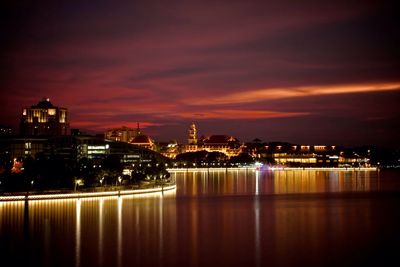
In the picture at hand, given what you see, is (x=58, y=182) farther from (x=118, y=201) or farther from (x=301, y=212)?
(x=301, y=212)

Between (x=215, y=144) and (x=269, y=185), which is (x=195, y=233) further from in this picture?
(x=215, y=144)

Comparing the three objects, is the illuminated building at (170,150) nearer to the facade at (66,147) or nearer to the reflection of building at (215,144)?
the reflection of building at (215,144)

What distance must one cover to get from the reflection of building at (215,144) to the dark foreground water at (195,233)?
385 feet

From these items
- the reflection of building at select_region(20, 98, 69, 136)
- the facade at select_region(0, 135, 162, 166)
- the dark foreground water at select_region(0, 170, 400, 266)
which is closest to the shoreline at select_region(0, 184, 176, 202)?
the dark foreground water at select_region(0, 170, 400, 266)

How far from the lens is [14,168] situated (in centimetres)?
4731

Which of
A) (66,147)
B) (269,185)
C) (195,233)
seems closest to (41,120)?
(66,147)

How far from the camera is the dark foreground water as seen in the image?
19.1 meters

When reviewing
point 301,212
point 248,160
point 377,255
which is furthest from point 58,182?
point 248,160

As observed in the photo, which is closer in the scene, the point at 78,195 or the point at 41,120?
the point at 78,195

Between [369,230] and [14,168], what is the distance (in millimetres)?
31138

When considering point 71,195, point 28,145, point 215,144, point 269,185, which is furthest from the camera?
point 215,144

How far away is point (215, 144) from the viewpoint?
155m

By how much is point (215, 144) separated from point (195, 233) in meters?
131

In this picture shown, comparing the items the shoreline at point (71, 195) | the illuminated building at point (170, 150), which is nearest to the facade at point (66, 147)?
the shoreline at point (71, 195)
